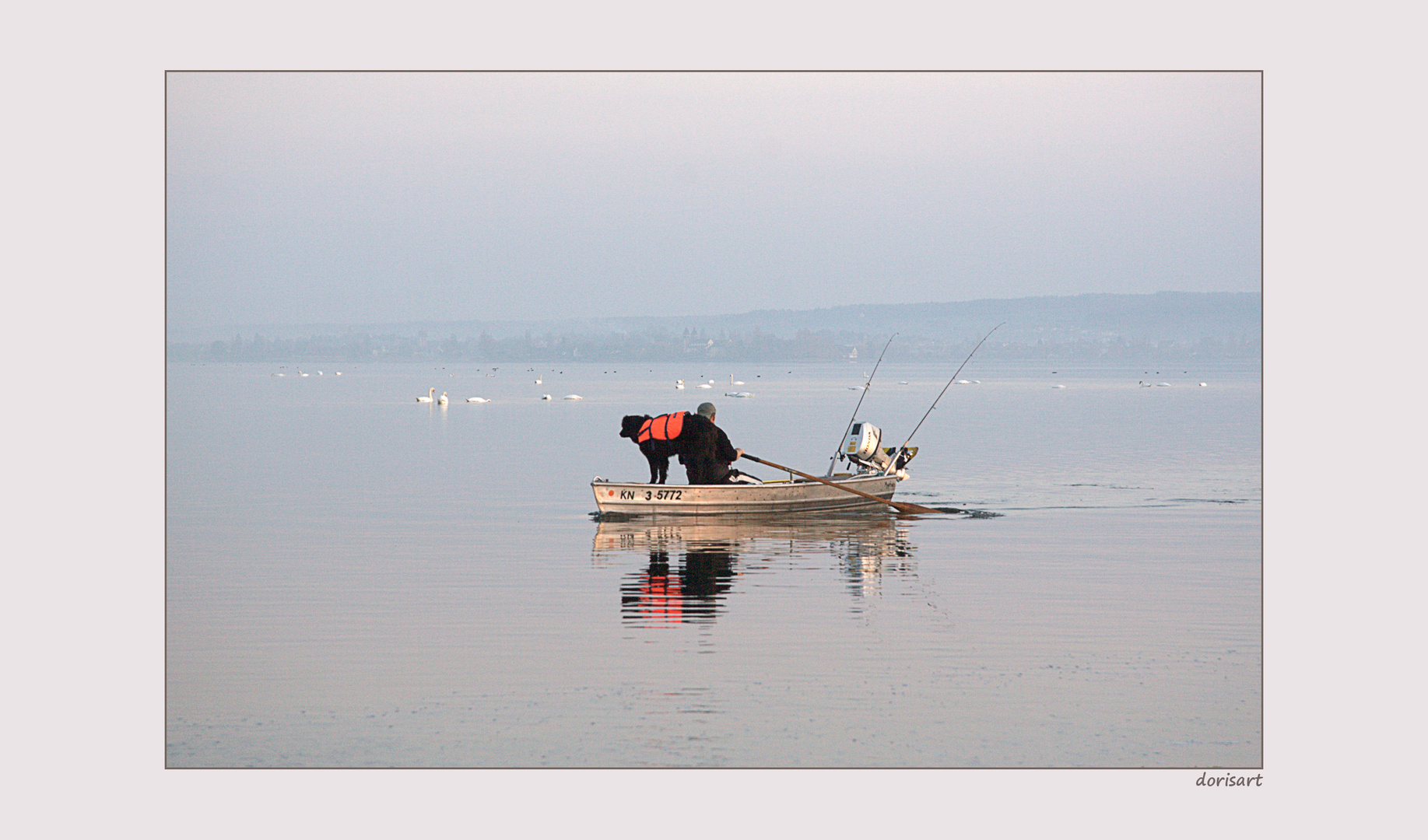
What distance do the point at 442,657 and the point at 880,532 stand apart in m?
11.0

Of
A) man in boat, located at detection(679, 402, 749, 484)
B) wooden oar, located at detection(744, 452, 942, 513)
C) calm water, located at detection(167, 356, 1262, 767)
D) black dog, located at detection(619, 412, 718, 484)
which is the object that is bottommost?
calm water, located at detection(167, 356, 1262, 767)

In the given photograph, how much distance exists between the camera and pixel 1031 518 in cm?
2575

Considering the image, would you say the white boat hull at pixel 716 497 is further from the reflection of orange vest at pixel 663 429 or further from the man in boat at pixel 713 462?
the reflection of orange vest at pixel 663 429

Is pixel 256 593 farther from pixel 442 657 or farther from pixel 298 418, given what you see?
pixel 298 418

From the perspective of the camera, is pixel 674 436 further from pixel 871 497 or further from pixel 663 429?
pixel 871 497

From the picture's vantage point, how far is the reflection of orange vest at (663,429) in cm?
2345

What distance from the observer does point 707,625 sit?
1520 centimetres

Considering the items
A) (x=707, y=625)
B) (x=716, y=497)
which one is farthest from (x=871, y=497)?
(x=707, y=625)

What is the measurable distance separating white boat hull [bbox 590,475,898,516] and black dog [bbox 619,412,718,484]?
1.50 feet

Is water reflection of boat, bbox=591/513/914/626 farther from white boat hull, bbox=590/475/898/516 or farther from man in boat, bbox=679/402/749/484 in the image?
man in boat, bbox=679/402/749/484

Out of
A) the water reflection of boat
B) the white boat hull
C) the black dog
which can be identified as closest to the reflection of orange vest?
the black dog

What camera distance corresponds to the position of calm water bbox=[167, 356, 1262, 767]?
36.9 ft

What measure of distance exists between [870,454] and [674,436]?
4.15 m

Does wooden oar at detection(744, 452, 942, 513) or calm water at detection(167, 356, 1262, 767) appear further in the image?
wooden oar at detection(744, 452, 942, 513)
